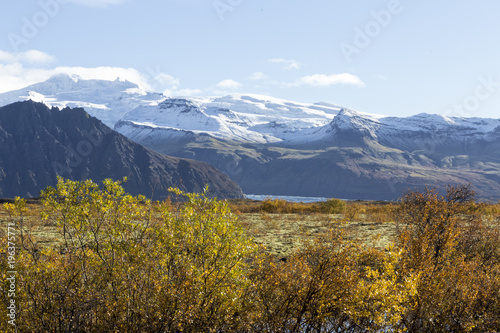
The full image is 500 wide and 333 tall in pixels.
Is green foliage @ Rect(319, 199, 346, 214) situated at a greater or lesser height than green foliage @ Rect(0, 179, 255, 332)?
lesser

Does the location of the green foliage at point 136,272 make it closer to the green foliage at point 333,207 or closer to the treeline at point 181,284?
the treeline at point 181,284

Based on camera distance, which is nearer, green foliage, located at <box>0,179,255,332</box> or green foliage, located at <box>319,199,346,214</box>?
green foliage, located at <box>0,179,255,332</box>

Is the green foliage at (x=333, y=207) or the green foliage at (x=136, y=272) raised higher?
the green foliage at (x=136, y=272)

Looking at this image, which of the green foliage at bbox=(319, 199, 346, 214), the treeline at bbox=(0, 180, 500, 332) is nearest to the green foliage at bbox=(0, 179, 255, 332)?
the treeline at bbox=(0, 180, 500, 332)

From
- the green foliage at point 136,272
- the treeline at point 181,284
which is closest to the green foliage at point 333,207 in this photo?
the treeline at point 181,284

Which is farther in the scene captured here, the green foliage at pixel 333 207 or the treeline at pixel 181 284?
the green foliage at pixel 333 207

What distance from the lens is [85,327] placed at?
13797 millimetres

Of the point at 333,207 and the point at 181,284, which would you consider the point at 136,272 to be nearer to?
the point at 181,284

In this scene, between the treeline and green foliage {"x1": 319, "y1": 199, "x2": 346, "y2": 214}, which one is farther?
green foliage {"x1": 319, "y1": 199, "x2": 346, "y2": 214}

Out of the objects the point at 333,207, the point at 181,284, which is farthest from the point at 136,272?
the point at 333,207

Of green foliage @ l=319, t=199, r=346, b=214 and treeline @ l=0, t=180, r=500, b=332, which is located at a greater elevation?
treeline @ l=0, t=180, r=500, b=332

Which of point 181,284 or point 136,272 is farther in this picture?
point 136,272

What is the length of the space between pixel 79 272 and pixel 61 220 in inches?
70.2

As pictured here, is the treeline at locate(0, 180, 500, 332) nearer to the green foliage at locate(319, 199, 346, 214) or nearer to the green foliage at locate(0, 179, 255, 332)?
the green foliage at locate(0, 179, 255, 332)
